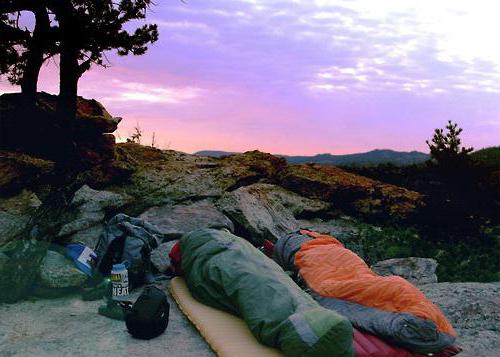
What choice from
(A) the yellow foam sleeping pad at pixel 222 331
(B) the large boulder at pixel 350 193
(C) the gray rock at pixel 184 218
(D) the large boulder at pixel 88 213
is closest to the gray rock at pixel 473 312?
(A) the yellow foam sleeping pad at pixel 222 331

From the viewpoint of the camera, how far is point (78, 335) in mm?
6055

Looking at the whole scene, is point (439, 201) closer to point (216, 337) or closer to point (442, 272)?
point (442, 272)

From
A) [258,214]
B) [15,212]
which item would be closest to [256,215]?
[258,214]

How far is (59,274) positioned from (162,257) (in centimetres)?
144

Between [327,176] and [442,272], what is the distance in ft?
14.5

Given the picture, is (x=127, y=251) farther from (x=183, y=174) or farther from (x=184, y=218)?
(x=183, y=174)

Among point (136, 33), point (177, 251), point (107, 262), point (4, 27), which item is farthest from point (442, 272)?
point (4, 27)

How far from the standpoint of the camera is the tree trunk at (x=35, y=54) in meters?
11.1

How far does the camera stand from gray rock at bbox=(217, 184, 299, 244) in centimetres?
983

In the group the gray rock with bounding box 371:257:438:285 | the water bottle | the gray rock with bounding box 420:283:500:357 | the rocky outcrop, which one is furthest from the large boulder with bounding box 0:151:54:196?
the gray rock with bounding box 420:283:500:357

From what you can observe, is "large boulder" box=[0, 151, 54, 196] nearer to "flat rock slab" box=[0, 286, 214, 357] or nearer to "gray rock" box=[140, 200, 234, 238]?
"gray rock" box=[140, 200, 234, 238]

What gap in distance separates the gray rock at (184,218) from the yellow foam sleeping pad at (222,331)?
2.41 meters

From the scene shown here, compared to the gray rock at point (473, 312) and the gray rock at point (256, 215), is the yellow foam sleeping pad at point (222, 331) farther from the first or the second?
the gray rock at point (256, 215)

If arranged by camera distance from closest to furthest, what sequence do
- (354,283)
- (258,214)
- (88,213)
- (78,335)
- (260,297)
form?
(260,297) → (78,335) → (354,283) → (88,213) → (258,214)
